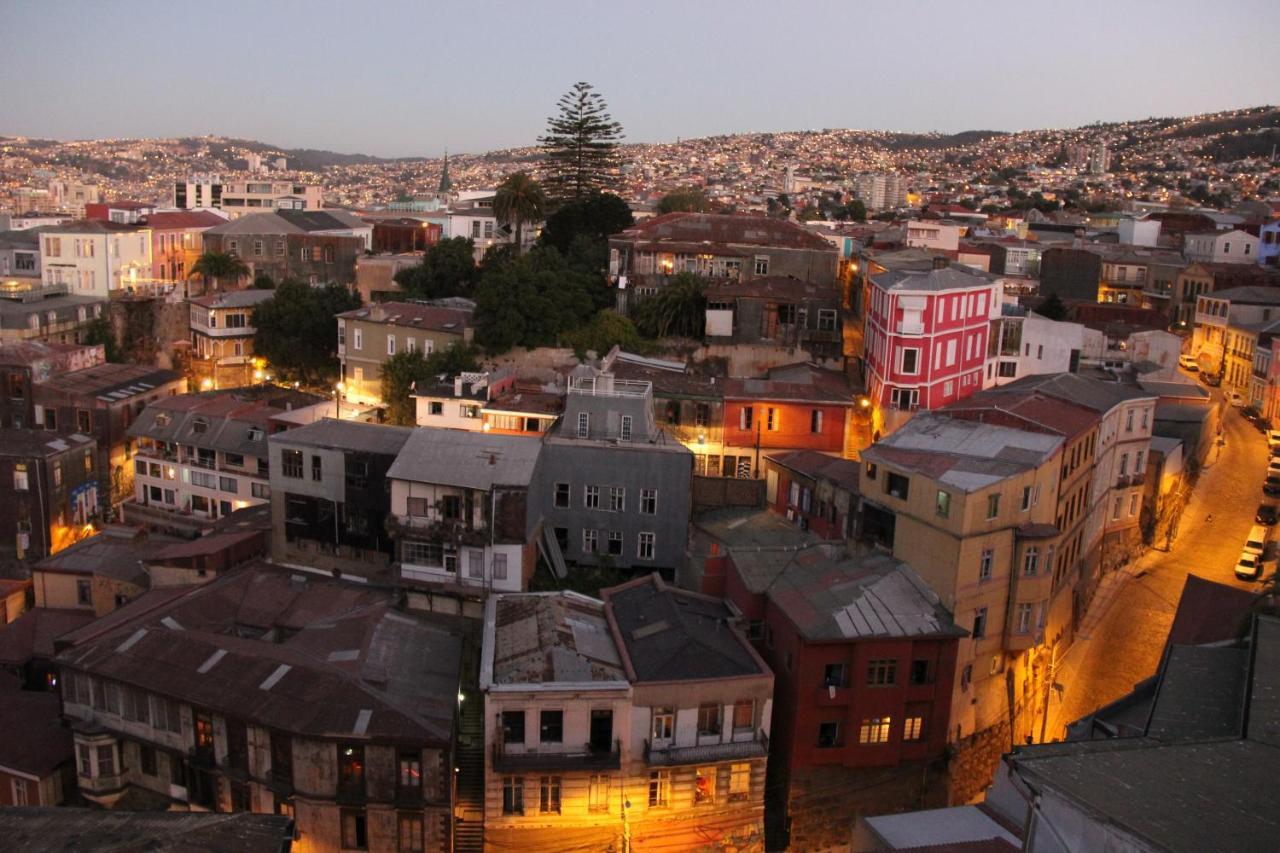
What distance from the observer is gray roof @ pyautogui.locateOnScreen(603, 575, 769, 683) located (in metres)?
20.2

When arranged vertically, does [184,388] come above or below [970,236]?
below

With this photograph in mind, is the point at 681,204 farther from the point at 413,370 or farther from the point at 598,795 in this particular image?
the point at 598,795

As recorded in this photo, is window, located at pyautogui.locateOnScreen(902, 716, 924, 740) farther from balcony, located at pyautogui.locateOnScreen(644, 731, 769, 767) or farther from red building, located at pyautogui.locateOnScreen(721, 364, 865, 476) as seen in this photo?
red building, located at pyautogui.locateOnScreen(721, 364, 865, 476)

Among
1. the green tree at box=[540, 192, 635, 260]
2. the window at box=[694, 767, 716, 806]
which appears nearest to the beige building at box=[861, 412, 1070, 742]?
the window at box=[694, 767, 716, 806]

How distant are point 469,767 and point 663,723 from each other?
4059mm

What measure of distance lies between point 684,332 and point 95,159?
596ft

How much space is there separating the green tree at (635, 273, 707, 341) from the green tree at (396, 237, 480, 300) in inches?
380

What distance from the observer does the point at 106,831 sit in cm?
1510

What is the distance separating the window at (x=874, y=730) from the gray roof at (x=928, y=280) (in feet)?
42.6

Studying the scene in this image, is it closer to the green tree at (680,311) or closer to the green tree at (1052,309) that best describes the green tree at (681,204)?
the green tree at (1052,309)

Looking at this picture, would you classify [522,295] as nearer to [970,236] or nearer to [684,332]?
[684,332]

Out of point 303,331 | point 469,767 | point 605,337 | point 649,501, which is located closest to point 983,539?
point 649,501

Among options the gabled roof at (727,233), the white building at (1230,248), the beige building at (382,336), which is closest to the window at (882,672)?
the beige building at (382,336)

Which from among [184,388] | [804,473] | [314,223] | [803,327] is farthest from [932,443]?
[314,223]
